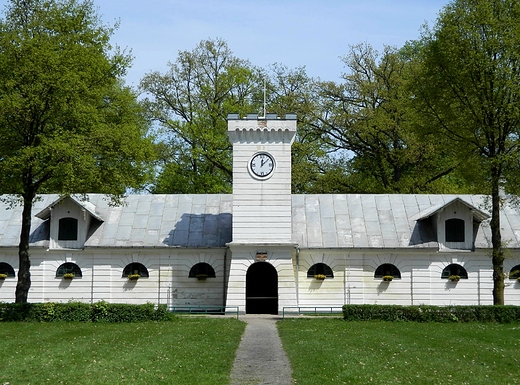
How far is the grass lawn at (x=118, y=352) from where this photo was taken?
17.4 metres

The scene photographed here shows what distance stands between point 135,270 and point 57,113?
9628mm

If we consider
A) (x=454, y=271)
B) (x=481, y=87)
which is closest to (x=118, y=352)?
(x=481, y=87)

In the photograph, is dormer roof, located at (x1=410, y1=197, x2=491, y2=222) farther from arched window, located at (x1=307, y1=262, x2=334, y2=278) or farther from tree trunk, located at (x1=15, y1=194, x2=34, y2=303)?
tree trunk, located at (x1=15, y1=194, x2=34, y2=303)

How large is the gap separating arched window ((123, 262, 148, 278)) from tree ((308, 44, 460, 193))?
17480mm

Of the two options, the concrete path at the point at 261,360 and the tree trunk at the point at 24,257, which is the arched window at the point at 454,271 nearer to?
the concrete path at the point at 261,360

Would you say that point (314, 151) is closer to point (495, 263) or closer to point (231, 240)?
point (231, 240)

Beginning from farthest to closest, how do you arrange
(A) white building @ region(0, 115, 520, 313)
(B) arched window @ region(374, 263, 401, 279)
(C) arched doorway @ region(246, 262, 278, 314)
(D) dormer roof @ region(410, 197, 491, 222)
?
(C) arched doorway @ region(246, 262, 278, 314), (B) arched window @ region(374, 263, 401, 279), (A) white building @ region(0, 115, 520, 313), (D) dormer roof @ region(410, 197, 491, 222)

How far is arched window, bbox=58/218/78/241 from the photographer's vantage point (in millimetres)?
37125

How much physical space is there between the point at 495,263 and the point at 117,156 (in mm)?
15800

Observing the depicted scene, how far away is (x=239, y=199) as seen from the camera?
34656mm

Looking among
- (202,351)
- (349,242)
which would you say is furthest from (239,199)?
(202,351)

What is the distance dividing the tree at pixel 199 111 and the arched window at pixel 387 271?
57.4 feet

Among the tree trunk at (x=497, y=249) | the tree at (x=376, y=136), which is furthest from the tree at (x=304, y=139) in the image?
the tree trunk at (x=497, y=249)

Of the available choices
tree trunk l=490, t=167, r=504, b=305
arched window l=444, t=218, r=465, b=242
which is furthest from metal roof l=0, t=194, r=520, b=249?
tree trunk l=490, t=167, r=504, b=305
